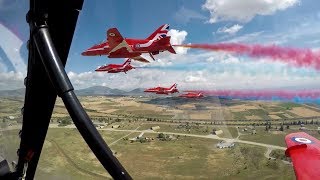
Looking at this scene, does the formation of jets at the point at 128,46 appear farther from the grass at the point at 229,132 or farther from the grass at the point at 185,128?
the grass at the point at 229,132

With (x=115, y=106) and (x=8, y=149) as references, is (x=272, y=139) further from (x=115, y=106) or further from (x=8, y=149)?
(x=8, y=149)

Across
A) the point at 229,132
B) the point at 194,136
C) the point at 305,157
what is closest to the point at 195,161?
the point at 194,136

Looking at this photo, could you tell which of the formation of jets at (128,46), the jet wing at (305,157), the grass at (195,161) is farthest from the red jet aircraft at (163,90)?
the jet wing at (305,157)

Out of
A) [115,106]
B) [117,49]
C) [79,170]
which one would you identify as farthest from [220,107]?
[117,49]

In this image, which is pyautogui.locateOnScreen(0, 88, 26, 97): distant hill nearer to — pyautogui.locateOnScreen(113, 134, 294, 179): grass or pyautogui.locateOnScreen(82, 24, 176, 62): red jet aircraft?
pyautogui.locateOnScreen(82, 24, 176, 62): red jet aircraft

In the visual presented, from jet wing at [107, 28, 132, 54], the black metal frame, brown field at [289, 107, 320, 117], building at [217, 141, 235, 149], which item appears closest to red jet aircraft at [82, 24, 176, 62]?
jet wing at [107, 28, 132, 54]
